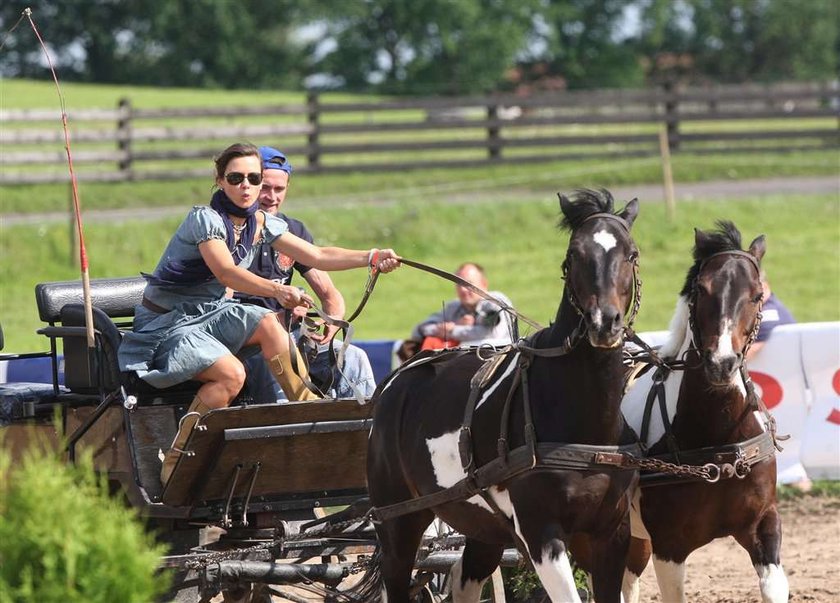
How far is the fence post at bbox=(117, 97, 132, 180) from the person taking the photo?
21.6 meters

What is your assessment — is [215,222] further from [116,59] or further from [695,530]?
[116,59]

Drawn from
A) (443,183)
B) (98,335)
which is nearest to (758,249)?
(98,335)

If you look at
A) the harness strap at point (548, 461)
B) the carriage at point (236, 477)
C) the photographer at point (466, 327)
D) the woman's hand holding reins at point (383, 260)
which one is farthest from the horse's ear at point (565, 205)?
the photographer at point (466, 327)

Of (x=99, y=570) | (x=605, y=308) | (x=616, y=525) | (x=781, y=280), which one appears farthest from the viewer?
(x=781, y=280)

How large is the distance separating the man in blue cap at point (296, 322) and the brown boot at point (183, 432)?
38cm

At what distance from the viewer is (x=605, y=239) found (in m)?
4.48

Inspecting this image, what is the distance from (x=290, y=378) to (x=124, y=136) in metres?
16.7

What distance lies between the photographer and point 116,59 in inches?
1970

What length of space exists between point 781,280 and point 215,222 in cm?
1109

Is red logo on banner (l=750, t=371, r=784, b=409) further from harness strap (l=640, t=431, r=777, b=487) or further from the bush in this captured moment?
the bush

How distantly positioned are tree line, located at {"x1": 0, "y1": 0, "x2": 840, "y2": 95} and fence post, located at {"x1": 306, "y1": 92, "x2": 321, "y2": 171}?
68.6 ft

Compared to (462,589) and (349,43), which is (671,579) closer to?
(462,589)

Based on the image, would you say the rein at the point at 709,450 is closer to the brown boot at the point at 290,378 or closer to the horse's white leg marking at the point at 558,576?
the horse's white leg marking at the point at 558,576

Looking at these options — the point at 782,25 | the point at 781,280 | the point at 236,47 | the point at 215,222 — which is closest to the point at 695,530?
the point at 215,222
